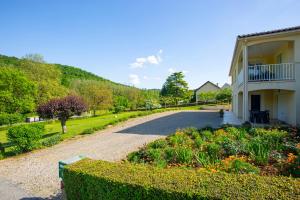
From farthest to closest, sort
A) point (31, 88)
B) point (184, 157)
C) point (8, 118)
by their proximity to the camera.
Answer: point (31, 88)
point (8, 118)
point (184, 157)

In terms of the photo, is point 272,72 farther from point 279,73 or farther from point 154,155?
point 154,155

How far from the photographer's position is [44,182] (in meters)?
6.85

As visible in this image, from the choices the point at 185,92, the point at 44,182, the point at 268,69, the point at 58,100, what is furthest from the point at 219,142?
Result: the point at 185,92

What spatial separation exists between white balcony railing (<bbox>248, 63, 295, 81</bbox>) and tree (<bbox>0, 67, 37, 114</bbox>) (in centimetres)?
3135

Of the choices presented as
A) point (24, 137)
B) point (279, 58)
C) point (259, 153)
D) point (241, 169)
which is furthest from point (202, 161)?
point (279, 58)

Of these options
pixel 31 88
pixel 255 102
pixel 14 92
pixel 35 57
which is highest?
pixel 35 57

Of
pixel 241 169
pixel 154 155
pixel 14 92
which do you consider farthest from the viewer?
pixel 14 92

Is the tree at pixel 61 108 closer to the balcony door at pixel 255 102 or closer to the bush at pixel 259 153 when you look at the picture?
the bush at pixel 259 153

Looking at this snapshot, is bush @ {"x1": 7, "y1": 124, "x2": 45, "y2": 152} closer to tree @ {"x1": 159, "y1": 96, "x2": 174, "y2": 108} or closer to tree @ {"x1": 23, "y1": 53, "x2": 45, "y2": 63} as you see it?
tree @ {"x1": 23, "y1": 53, "x2": 45, "y2": 63}

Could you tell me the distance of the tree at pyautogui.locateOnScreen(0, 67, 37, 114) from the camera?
30019mm

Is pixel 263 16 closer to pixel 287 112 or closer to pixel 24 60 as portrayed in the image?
pixel 287 112

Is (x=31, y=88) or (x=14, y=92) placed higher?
(x=31, y=88)

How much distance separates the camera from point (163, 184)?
3492 millimetres

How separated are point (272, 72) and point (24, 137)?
15.6 m
